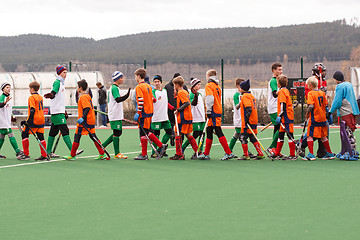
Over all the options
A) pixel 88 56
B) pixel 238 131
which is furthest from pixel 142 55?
A: pixel 238 131

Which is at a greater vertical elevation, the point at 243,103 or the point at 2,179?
the point at 243,103

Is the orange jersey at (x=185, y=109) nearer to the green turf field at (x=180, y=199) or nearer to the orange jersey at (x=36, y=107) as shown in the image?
the green turf field at (x=180, y=199)

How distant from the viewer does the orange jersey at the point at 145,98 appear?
1348cm

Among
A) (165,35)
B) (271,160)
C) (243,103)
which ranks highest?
(165,35)

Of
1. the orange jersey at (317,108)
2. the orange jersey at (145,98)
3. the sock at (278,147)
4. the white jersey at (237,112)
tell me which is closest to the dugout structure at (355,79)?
the white jersey at (237,112)

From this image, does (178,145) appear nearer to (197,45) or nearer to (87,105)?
(87,105)

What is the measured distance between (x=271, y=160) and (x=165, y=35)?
131 meters

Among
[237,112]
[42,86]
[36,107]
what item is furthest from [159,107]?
[42,86]

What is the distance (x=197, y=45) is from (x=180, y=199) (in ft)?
406

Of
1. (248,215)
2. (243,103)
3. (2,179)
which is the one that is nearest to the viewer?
(248,215)

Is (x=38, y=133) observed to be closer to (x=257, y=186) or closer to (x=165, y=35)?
(x=257, y=186)

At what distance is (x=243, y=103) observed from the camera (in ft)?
43.6

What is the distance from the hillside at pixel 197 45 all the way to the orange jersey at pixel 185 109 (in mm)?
98891

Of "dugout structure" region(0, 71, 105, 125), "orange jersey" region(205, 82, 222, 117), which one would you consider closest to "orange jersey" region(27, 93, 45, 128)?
"orange jersey" region(205, 82, 222, 117)
